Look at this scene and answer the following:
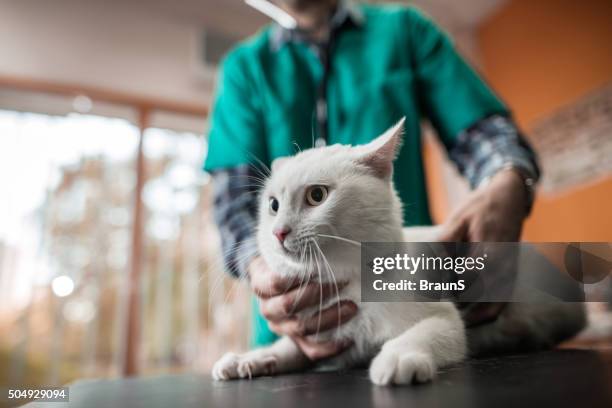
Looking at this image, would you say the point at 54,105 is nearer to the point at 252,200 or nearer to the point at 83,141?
the point at 83,141

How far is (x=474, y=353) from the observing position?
1.66 ft

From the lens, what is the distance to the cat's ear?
18.2 inches

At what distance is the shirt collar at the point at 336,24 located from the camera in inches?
25.8

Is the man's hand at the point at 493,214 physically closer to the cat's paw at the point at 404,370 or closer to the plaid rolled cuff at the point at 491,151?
the plaid rolled cuff at the point at 491,151

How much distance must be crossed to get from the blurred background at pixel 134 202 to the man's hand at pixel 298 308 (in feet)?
0.33

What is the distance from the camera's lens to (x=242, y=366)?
512 mm

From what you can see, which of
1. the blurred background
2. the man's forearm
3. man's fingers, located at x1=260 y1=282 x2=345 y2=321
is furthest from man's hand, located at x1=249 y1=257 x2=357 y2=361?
the man's forearm

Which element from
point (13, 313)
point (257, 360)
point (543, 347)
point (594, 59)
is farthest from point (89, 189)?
point (594, 59)

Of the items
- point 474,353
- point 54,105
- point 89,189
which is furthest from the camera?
point 54,105

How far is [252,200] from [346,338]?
250mm

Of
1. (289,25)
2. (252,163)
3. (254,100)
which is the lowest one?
(252,163)

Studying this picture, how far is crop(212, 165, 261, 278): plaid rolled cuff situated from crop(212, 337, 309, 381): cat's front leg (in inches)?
4.5

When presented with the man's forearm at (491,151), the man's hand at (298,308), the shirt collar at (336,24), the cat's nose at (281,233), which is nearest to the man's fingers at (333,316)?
the man's hand at (298,308)

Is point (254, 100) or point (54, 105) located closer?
point (254, 100)
